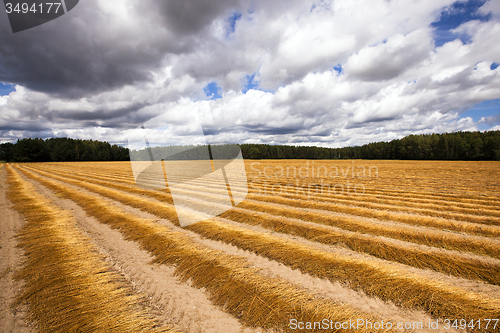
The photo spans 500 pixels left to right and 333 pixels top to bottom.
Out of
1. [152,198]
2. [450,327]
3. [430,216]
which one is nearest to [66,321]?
[450,327]

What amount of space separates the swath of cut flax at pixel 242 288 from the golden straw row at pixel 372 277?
557 mm

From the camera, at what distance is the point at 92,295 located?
427cm

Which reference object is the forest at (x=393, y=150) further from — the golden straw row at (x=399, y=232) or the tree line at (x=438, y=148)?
the golden straw row at (x=399, y=232)

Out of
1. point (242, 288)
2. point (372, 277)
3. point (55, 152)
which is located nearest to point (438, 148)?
point (372, 277)

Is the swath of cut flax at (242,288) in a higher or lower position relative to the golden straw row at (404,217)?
higher

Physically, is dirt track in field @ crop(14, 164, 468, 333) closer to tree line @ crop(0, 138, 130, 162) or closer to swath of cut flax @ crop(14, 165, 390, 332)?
swath of cut flax @ crop(14, 165, 390, 332)

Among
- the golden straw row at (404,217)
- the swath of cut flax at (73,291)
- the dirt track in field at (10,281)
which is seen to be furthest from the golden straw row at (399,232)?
the dirt track in field at (10,281)

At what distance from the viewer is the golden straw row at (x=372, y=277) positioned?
388 cm

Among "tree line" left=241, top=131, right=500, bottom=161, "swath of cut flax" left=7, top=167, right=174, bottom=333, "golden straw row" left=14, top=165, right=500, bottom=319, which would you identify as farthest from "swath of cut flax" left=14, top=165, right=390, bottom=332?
"tree line" left=241, top=131, right=500, bottom=161

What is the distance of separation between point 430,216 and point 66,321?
1296 centimetres

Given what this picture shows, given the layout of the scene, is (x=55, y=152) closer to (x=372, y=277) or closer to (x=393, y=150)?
(x=372, y=277)

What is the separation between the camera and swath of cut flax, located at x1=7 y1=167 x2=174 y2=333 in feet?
11.7

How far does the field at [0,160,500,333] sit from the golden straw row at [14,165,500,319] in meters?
0.03

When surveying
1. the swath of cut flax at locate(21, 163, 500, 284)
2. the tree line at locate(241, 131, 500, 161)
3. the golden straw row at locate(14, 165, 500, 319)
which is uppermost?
the golden straw row at locate(14, 165, 500, 319)
